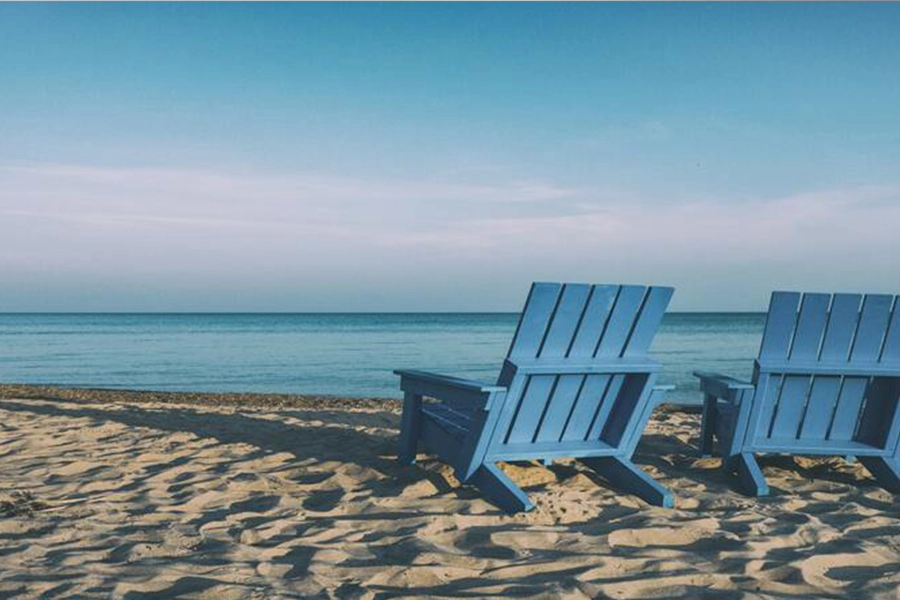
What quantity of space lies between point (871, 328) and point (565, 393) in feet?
5.35

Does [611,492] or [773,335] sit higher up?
[773,335]

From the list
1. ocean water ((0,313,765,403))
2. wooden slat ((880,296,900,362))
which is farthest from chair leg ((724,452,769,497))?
ocean water ((0,313,765,403))

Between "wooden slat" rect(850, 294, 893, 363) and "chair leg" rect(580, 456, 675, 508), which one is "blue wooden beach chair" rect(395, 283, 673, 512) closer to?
"chair leg" rect(580, 456, 675, 508)

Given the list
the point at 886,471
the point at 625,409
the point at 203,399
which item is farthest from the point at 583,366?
the point at 203,399

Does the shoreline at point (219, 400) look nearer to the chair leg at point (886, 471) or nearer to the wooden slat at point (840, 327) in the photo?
the chair leg at point (886, 471)

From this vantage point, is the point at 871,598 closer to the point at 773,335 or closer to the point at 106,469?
the point at 773,335

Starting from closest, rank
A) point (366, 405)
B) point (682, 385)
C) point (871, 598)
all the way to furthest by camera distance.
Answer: point (871, 598) → point (366, 405) → point (682, 385)

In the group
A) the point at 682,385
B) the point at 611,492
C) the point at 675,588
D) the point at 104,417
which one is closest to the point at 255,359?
the point at 682,385

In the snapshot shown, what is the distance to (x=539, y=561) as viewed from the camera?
276 cm

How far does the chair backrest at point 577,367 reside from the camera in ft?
11.6

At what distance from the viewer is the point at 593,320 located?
143 inches

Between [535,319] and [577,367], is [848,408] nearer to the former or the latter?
[577,367]

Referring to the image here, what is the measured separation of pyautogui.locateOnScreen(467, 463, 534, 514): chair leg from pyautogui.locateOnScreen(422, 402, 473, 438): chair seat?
0.75ft

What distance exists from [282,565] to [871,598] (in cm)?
196
